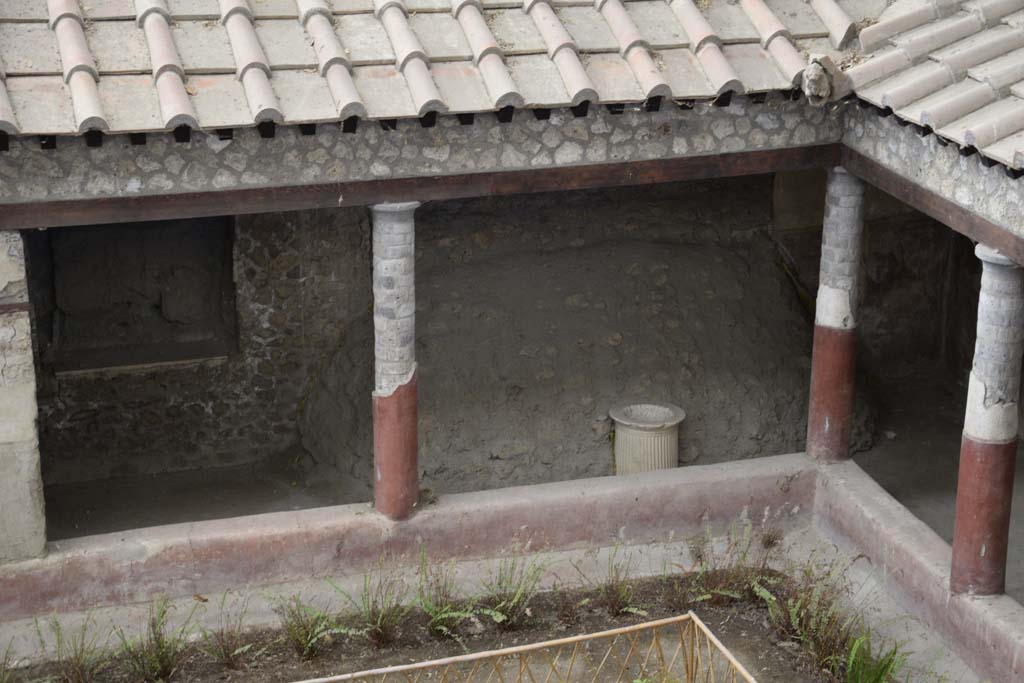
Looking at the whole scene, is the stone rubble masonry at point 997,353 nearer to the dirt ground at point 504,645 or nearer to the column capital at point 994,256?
the column capital at point 994,256

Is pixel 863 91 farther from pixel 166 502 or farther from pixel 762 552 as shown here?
pixel 166 502

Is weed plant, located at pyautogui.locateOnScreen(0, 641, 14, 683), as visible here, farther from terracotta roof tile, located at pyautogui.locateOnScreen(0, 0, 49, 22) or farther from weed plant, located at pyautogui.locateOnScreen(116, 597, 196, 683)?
terracotta roof tile, located at pyautogui.locateOnScreen(0, 0, 49, 22)

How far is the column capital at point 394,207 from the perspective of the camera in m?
7.72

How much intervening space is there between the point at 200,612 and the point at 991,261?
4.47 meters

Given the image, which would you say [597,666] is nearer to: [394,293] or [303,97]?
[394,293]

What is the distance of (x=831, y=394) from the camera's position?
29.0 ft

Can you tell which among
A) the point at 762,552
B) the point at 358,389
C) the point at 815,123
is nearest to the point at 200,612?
the point at 358,389

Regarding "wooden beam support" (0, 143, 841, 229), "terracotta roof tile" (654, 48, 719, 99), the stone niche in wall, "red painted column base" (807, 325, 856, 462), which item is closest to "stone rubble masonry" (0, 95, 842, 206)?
"wooden beam support" (0, 143, 841, 229)

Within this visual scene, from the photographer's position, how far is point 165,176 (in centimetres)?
716

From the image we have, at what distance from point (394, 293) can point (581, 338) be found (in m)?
2.45

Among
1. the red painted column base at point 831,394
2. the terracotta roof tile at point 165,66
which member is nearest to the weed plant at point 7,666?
the terracotta roof tile at point 165,66

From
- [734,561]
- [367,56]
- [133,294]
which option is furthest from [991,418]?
[133,294]

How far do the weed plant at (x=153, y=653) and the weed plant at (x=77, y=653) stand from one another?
13cm

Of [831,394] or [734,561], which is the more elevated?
[831,394]
